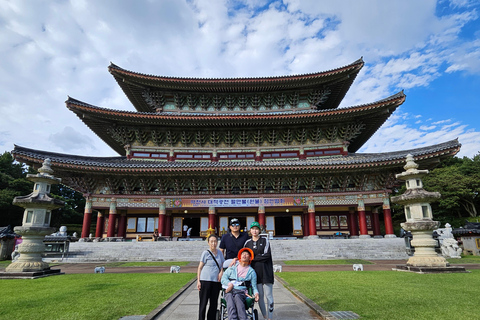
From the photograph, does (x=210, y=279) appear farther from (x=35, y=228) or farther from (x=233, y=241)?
(x=35, y=228)

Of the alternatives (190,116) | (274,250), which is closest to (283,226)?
(274,250)

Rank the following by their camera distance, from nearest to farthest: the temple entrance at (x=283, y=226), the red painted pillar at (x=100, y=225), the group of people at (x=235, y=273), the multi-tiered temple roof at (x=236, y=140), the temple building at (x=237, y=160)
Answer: the group of people at (x=235, y=273) → the multi-tiered temple roof at (x=236, y=140) → the temple building at (x=237, y=160) → the red painted pillar at (x=100, y=225) → the temple entrance at (x=283, y=226)

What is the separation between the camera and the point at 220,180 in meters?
21.0

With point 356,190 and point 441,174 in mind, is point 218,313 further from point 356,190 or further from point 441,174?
point 441,174

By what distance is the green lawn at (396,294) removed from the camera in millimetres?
4906

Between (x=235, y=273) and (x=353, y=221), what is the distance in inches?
813

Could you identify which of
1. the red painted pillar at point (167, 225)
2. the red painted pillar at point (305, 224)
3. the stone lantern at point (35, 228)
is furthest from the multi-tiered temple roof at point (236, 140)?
the stone lantern at point (35, 228)

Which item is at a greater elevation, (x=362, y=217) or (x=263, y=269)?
(x=362, y=217)

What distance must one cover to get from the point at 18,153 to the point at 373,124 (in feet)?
89.4

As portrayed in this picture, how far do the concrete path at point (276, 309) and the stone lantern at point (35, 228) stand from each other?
7.52 m

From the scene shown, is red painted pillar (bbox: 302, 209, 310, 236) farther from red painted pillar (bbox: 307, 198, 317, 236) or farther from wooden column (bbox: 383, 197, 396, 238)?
wooden column (bbox: 383, 197, 396, 238)

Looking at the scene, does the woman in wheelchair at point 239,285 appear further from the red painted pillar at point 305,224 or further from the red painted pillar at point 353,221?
the red painted pillar at point 353,221

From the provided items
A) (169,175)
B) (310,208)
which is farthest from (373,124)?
(169,175)

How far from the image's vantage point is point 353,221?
72.7 ft
